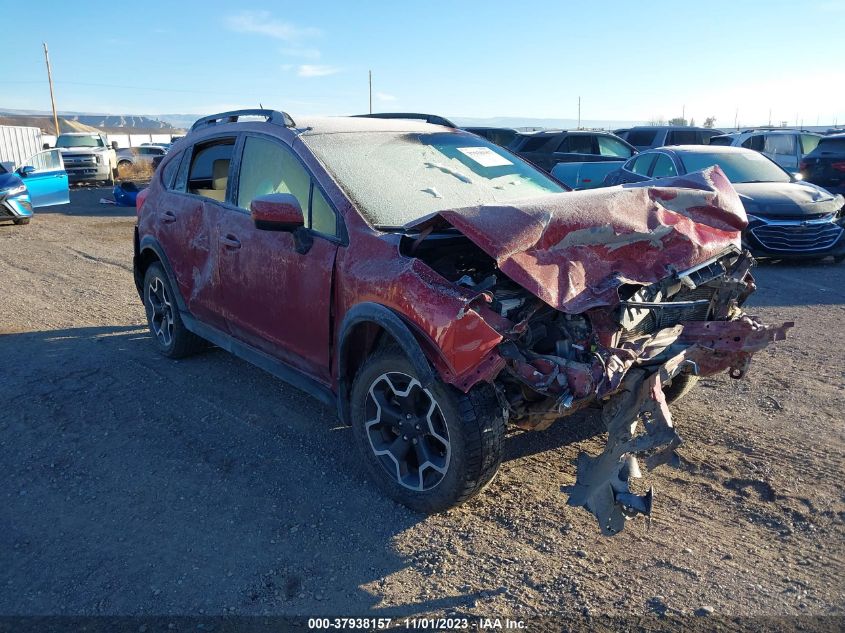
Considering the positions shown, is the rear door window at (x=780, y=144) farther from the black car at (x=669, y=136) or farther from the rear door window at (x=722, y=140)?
the black car at (x=669, y=136)

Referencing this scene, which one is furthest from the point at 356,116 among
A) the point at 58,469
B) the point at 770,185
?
the point at 770,185

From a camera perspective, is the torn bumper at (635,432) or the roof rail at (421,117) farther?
the roof rail at (421,117)

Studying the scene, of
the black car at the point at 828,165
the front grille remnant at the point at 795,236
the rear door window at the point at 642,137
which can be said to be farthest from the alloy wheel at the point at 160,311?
the rear door window at the point at 642,137

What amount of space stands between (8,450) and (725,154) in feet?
33.4

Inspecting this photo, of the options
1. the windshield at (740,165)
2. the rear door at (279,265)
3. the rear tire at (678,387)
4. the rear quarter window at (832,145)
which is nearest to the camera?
the rear door at (279,265)

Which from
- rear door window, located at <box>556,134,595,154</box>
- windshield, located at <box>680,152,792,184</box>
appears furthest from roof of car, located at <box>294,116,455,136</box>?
rear door window, located at <box>556,134,595,154</box>

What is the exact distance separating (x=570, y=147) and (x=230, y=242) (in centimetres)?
1329

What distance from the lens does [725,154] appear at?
34.5 feet

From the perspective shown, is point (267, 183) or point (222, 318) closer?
point (267, 183)

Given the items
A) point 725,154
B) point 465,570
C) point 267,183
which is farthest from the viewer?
point 725,154

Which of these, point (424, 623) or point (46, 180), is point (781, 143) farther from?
point (46, 180)

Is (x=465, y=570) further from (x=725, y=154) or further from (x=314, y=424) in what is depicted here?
(x=725, y=154)

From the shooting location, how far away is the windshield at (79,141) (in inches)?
1145

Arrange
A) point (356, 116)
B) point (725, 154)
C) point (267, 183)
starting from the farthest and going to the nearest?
point (725, 154) < point (356, 116) < point (267, 183)
